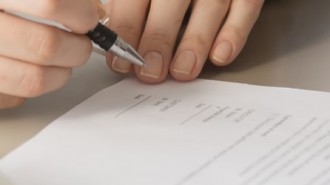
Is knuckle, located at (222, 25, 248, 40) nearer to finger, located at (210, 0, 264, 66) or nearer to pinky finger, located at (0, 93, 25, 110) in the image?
finger, located at (210, 0, 264, 66)

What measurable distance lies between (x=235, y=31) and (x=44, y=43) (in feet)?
0.73

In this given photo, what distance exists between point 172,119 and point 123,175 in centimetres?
10

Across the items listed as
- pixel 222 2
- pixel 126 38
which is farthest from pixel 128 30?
pixel 222 2

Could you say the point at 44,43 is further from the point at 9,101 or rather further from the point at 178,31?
the point at 178,31

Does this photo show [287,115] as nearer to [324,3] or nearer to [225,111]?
[225,111]

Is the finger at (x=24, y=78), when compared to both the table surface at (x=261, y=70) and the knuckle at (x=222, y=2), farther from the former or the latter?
the knuckle at (x=222, y=2)

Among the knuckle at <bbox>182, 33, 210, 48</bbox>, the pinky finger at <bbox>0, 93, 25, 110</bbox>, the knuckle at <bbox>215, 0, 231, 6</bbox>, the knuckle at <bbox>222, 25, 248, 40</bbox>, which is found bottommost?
the pinky finger at <bbox>0, 93, 25, 110</bbox>

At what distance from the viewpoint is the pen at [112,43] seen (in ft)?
1.71

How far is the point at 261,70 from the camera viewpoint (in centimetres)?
60

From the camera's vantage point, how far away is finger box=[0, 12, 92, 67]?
49 centimetres

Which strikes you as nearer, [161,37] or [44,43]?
[44,43]

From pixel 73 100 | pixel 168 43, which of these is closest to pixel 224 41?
pixel 168 43

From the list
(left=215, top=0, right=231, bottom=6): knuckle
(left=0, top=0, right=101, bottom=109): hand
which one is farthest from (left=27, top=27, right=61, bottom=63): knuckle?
(left=215, top=0, right=231, bottom=6): knuckle

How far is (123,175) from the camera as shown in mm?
419
